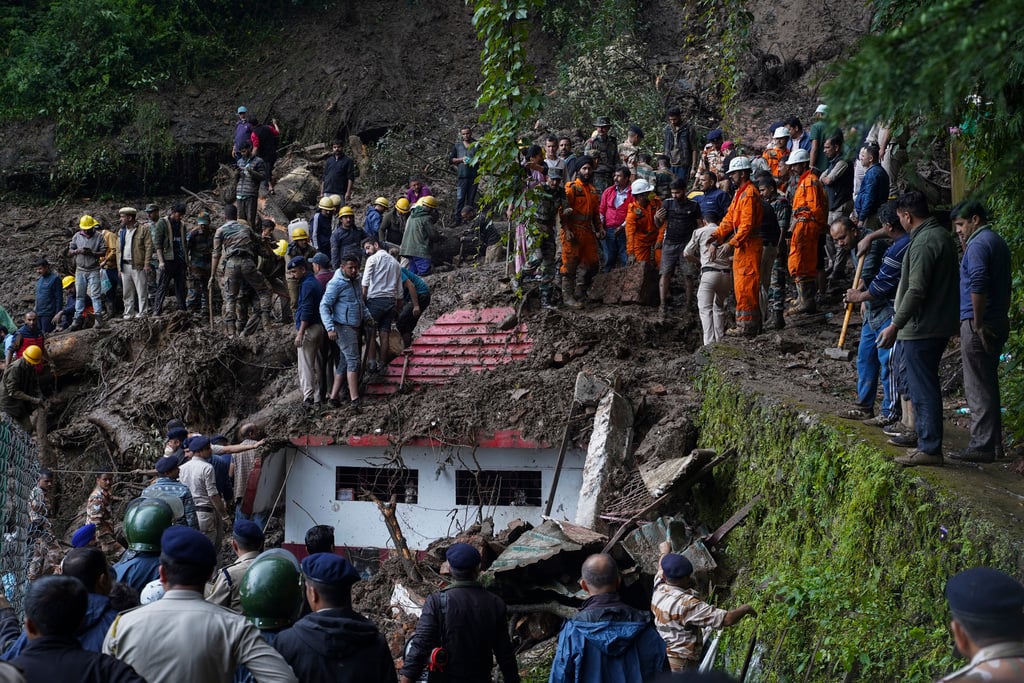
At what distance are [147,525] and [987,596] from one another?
460 centimetres

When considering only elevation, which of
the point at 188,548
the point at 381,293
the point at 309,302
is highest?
the point at 381,293

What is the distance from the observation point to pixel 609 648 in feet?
17.5

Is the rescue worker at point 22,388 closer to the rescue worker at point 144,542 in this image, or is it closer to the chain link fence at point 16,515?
the chain link fence at point 16,515

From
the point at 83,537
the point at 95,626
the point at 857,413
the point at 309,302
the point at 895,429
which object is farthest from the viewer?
the point at 309,302

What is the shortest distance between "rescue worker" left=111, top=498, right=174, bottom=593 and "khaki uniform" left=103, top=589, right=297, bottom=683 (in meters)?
1.76

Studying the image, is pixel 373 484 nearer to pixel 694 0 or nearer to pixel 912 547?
pixel 912 547

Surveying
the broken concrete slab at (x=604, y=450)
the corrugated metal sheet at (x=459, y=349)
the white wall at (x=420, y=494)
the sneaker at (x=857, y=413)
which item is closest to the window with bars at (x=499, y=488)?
the white wall at (x=420, y=494)

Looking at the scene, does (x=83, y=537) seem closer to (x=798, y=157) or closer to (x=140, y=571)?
(x=140, y=571)

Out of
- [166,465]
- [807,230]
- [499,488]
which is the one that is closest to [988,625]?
[166,465]

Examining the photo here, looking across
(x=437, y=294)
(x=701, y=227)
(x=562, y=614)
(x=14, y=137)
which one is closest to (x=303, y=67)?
(x=14, y=137)

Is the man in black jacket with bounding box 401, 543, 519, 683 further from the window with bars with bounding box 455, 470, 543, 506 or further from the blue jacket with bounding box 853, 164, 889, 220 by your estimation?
the blue jacket with bounding box 853, 164, 889, 220

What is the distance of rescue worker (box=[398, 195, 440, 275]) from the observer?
16.6 metres

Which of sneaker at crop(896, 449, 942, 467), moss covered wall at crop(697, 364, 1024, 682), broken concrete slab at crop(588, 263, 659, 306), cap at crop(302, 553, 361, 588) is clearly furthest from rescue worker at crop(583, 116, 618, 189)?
cap at crop(302, 553, 361, 588)

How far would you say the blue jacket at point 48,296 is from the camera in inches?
746
